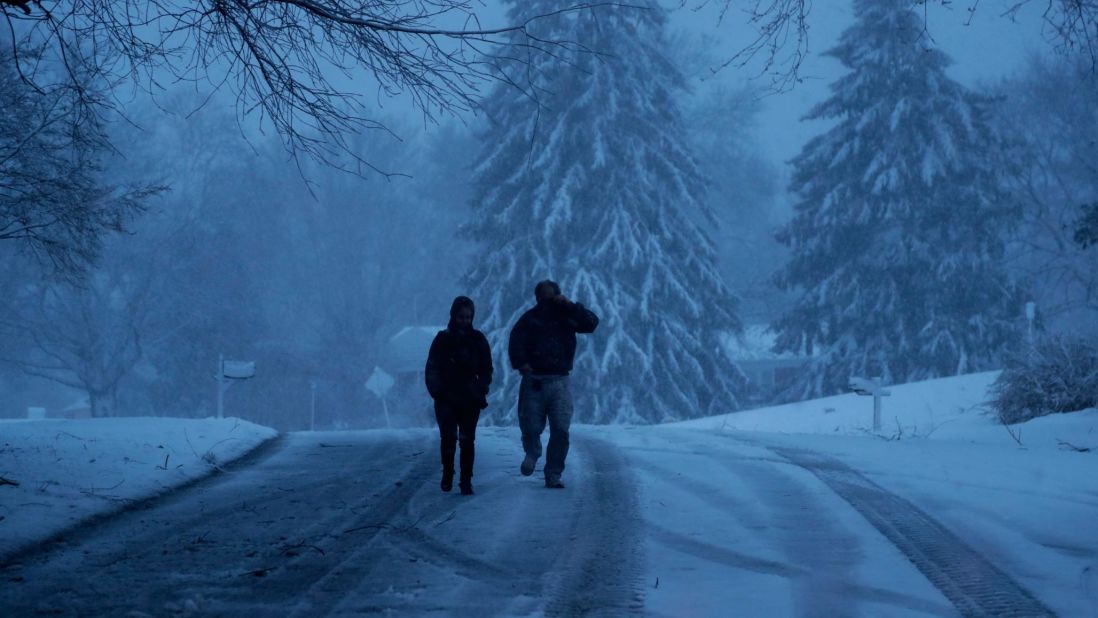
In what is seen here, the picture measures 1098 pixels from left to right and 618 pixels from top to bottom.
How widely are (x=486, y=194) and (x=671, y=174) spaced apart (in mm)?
5426

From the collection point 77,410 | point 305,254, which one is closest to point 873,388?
point 305,254

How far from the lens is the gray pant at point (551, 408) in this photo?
916cm

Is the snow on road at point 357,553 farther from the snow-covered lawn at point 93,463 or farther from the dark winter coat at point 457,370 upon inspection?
the dark winter coat at point 457,370

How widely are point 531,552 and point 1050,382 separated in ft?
35.8

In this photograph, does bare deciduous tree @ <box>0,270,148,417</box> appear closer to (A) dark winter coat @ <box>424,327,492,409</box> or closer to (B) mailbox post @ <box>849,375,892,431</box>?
(B) mailbox post @ <box>849,375,892,431</box>

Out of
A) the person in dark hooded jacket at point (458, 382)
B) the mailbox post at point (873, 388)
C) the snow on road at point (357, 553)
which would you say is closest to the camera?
the snow on road at point (357, 553)

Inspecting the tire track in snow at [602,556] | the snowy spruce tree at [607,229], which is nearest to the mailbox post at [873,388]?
the tire track in snow at [602,556]

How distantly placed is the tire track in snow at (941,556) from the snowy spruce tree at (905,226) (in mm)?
23798

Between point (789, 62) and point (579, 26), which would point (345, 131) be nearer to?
point (789, 62)

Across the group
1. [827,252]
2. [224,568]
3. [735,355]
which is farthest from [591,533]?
[735,355]

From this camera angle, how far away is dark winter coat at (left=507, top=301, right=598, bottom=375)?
9.16 metres

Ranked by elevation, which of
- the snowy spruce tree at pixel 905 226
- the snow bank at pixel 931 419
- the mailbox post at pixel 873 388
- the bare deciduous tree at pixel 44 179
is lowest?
the snow bank at pixel 931 419

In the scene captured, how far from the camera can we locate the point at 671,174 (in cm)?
3188

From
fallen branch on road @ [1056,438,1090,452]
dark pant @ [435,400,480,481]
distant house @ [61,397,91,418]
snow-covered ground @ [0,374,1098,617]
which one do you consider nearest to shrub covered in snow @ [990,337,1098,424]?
fallen branch on road @ [1056,438,1090,452]
